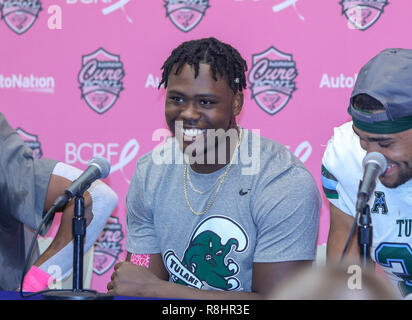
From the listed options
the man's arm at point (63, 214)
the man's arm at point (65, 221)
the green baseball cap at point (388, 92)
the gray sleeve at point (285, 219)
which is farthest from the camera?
the man's arm at point (63, 214)

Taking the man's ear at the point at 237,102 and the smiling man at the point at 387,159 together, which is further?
the man's ear at the point at 237,102

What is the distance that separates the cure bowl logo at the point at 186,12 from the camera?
303 centimetres

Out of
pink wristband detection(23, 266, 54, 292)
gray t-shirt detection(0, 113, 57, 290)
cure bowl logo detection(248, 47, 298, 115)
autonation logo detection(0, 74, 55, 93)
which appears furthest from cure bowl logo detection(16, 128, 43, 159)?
cure bowl logo detection(248, 47, 298, 115)

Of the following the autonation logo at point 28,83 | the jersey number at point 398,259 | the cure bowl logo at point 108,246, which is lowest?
the cure bowl logo at point 108,246

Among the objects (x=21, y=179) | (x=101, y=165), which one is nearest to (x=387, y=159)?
(x=101, y=165)

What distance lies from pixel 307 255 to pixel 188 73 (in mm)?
806

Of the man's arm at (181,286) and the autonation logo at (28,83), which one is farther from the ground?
the autonation logo at (28,83)

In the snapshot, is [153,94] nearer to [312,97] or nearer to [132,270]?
[312,97]

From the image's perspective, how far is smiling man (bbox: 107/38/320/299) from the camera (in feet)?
7.18

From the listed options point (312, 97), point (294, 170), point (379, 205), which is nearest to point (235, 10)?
point (312, 97)

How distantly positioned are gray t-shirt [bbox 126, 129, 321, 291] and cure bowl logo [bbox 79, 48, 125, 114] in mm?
769

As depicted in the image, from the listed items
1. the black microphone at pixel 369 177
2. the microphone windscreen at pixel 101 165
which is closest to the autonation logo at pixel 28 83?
the microphone windscreen at pixel 101 165

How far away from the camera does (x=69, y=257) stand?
2414 mm

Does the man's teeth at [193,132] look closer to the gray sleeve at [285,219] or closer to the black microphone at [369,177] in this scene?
the gray sleeve at [285,219]
